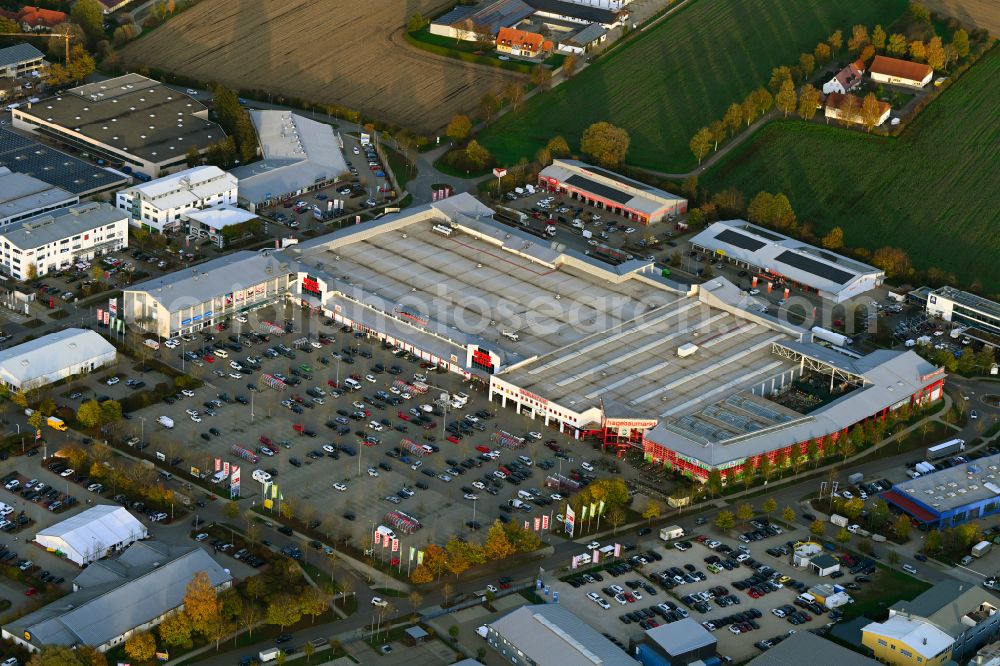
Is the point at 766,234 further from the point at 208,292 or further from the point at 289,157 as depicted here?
the point at 208,292

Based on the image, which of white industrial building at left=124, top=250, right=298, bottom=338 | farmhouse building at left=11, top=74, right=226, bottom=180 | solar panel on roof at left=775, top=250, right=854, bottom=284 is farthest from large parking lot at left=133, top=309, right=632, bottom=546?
solar panel on roof at left=775, top=250, right=854, bottom=284

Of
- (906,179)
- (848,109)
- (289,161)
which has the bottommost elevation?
(289,161)

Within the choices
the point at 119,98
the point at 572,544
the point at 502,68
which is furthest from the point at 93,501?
the point at 502,68

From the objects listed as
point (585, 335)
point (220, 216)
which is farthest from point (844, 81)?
point (220, 216)

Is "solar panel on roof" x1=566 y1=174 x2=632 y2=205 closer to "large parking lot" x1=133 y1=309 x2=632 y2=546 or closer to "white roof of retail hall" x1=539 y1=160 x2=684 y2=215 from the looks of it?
"white roof of retail hall" x1=539 y1=160 x2=684 y2=215

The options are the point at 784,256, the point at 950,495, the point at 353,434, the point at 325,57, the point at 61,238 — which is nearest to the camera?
the point at 950,495
